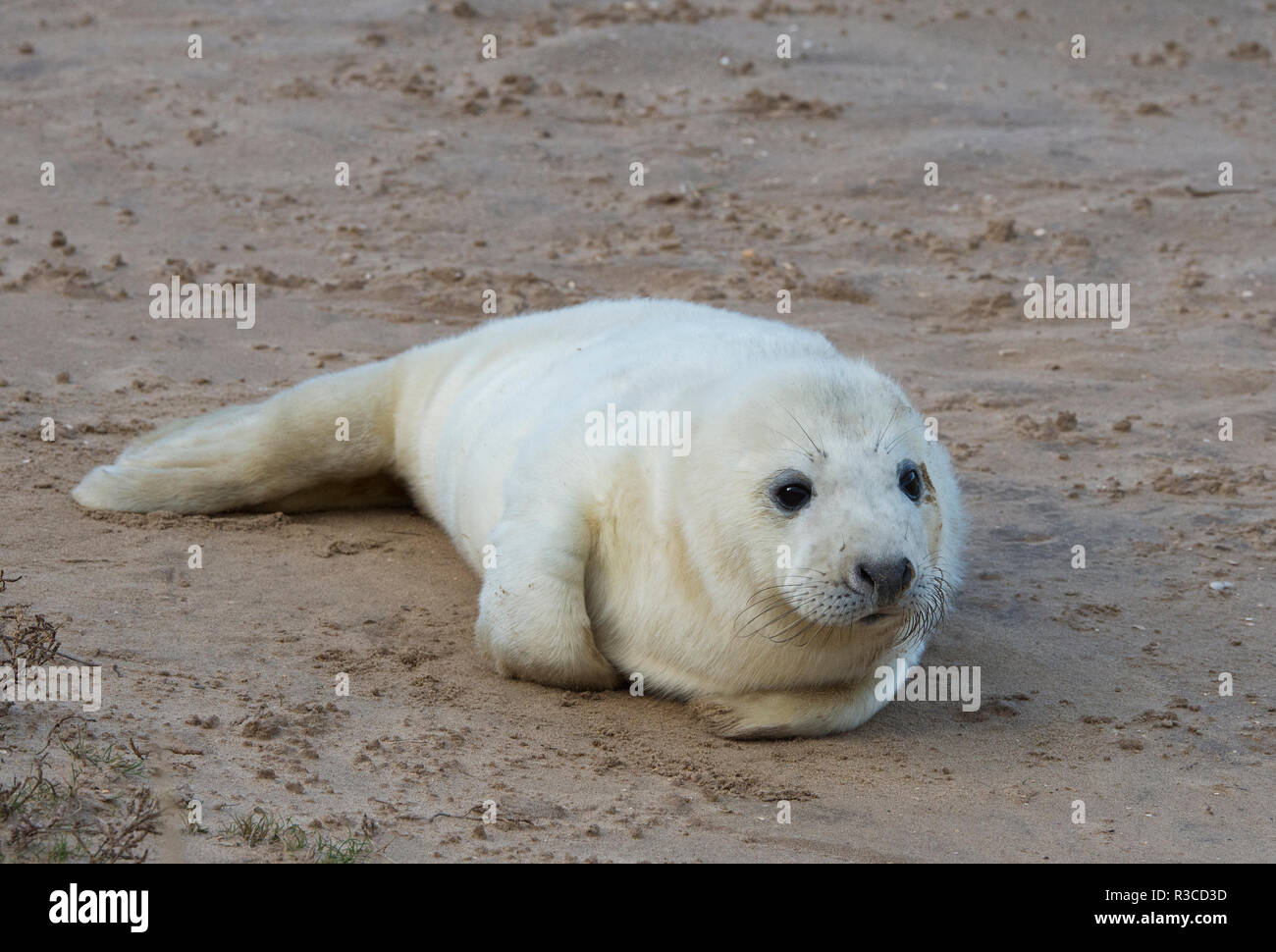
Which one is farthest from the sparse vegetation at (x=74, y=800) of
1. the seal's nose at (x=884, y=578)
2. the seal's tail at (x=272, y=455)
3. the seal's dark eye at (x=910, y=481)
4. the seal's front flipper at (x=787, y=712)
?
the seal's tail at (x=272, y=455)

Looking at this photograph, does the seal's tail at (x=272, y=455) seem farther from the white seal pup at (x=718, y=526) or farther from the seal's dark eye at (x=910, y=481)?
the seal's dark eye at (x=910, y=481)

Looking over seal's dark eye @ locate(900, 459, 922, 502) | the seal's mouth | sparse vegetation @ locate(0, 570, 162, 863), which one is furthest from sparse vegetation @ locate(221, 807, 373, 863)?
→ seal's dark eye @ locate(900, 459, 922, 502)

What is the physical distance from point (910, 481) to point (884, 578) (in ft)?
1.30

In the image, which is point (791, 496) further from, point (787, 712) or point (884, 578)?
point (787, 712)

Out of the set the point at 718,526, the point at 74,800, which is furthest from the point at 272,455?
the point at 74,800

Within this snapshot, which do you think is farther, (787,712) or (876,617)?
(787,712)

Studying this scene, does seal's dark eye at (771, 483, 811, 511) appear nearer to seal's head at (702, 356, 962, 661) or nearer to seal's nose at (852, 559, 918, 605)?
seal's head at (702, 356, 962, 661)

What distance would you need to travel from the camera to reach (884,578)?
143 inches

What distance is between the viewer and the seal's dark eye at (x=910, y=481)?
3.92 metres

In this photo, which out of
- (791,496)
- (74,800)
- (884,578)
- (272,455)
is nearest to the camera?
(74,800)

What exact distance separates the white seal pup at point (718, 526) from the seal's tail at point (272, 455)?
0.74 m

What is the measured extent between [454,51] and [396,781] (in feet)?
27.7

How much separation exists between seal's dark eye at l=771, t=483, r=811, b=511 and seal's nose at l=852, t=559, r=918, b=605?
0.81 feet

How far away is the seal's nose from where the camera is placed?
3.62m
